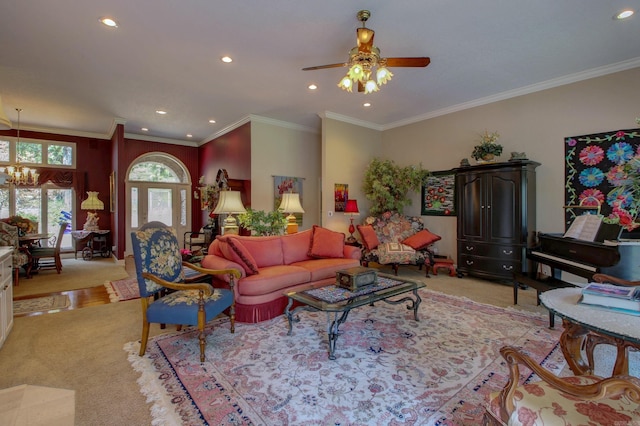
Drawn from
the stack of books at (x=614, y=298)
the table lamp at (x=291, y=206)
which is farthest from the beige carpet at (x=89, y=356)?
the table lamp at (x=291, y=206)

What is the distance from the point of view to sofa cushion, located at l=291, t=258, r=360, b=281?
3.71m

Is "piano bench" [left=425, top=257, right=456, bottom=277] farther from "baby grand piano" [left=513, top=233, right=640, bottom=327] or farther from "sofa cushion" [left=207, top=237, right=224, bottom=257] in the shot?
"sofa cushion" [left=207, top=237, right=224, bottom=257]

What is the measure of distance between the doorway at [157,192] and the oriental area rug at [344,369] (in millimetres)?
6055

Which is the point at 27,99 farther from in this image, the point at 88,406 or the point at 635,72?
the point at 635,72

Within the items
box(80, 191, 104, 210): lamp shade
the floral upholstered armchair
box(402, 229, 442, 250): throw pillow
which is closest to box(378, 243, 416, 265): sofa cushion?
the floral upholstered armchair

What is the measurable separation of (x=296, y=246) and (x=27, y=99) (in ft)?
17.8

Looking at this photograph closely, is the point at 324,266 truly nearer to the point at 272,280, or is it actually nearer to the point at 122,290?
the point at 272,280

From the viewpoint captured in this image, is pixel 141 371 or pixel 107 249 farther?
pixel 107 249

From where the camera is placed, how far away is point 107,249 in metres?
7.65

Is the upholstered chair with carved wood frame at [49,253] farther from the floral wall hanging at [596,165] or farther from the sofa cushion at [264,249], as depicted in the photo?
the floral wall hanging at [596,165]

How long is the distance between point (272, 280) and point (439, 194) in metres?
3.97

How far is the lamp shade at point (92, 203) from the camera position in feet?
24.0

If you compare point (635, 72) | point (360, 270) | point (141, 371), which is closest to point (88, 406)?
point (141, 371)

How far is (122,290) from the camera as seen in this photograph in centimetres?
446
